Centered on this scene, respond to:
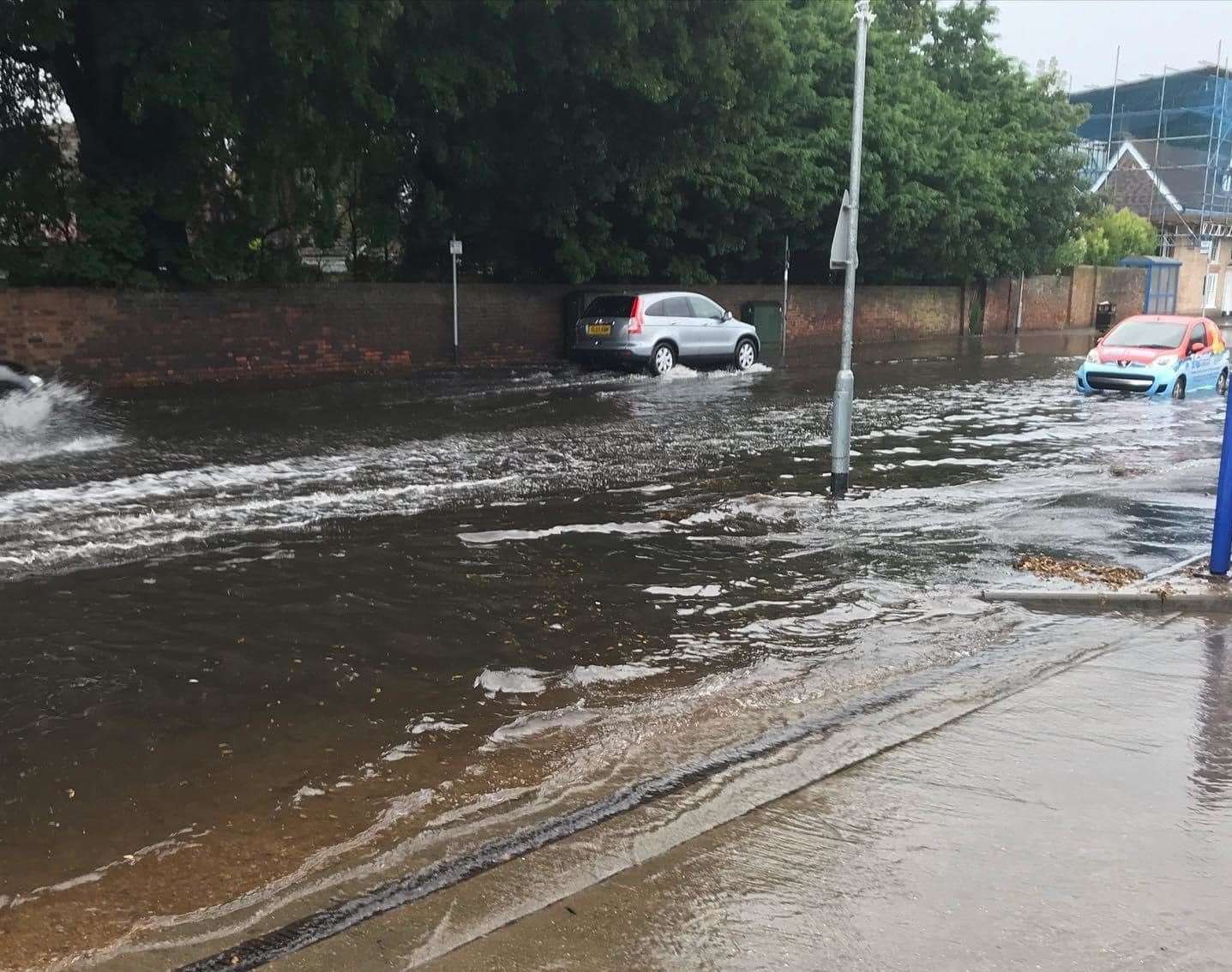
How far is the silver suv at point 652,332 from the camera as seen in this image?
2105 centimetres

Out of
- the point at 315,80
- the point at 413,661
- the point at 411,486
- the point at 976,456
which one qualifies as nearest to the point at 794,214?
the point at 315,80

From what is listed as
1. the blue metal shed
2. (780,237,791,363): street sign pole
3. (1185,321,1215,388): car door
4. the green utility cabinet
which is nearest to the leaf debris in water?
(1185,321,1215,388): car door

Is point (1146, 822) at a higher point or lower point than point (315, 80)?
lower

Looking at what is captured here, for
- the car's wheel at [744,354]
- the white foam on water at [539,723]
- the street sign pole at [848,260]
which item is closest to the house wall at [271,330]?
the car's wheel at [744,354]

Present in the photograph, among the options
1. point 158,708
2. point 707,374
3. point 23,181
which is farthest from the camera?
point 707,374

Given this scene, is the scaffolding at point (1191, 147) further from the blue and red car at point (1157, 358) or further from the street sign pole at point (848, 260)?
the street sign pole at point (848, 260)

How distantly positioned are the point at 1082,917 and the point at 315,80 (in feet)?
54.4

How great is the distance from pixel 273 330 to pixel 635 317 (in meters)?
6.69

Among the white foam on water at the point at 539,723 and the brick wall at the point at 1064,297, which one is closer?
the white foam on water at the point at 539,723

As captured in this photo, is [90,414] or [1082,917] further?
[90,414]

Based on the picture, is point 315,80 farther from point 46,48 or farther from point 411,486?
point 411,486

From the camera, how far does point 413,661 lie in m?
5.81

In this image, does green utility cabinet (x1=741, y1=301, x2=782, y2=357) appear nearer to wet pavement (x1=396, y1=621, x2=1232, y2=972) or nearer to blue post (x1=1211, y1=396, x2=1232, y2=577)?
blue post (x1=1211, y1=396, x2=1232, y2=577)

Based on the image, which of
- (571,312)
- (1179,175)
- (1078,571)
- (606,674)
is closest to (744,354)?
(571,312)
